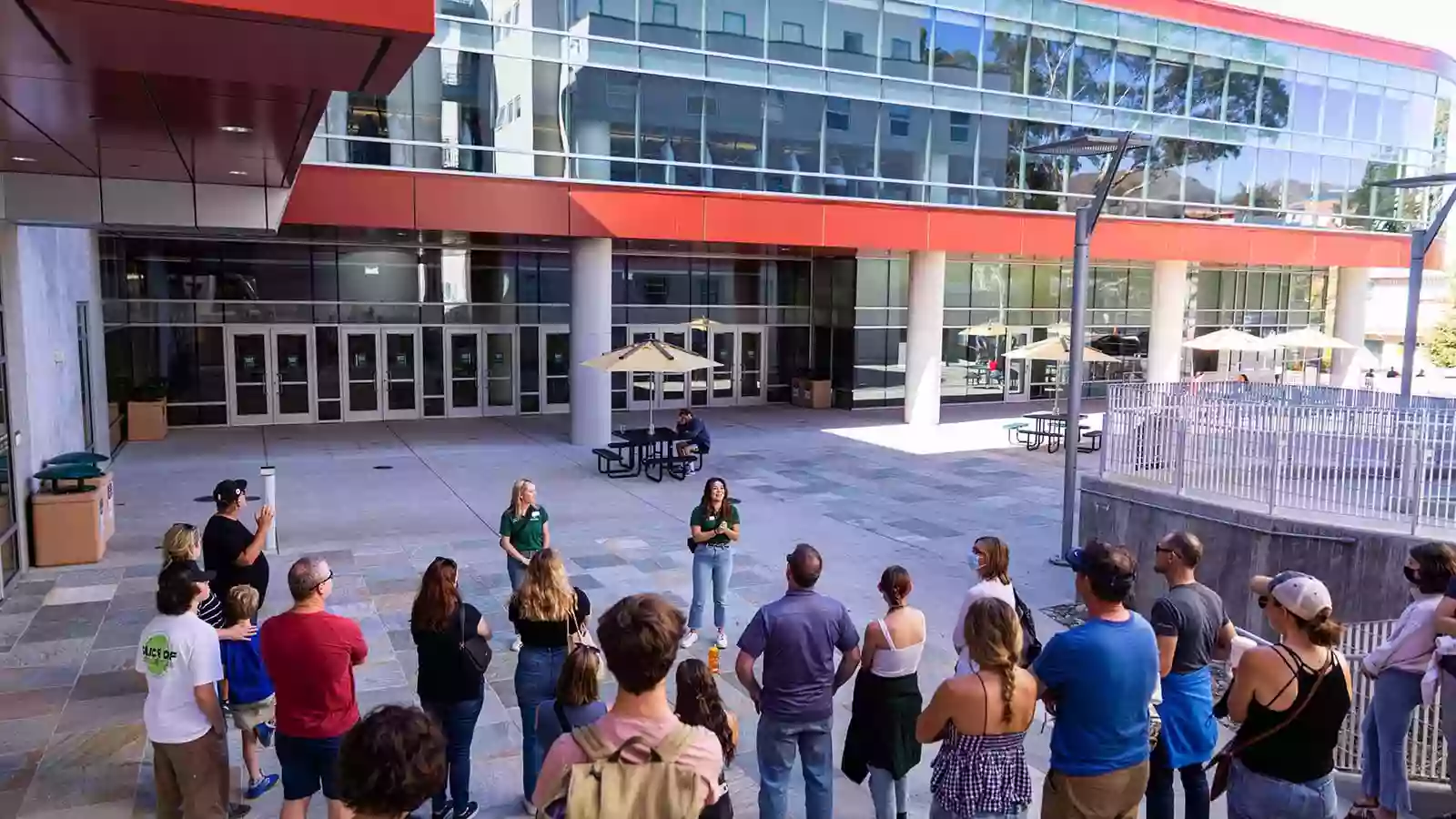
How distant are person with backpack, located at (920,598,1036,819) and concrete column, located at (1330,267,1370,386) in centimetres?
3478

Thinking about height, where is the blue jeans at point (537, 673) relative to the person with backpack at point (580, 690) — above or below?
below

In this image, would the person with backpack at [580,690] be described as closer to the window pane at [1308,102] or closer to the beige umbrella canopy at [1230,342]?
the beige umbrella canopy at [1230,342]

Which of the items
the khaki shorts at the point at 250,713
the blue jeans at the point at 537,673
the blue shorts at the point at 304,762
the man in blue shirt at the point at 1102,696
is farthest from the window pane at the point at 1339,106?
the blue shorts at the point at 304,762

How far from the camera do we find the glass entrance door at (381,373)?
23.8 metres

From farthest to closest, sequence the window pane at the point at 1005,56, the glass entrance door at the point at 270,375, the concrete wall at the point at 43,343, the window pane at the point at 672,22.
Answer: the window pane at the point at 1005,56
the glass entrance door at the point at 270,375
the window pane at the point at 672,22
the concrete wall at the point at 43,343

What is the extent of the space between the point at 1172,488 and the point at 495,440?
13.9m

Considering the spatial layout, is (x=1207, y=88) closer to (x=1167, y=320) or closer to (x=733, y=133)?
(x=1167, y=320)

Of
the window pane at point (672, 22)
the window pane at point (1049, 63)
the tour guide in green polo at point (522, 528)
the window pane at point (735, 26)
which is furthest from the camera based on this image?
the window pane at point (1049, 63)

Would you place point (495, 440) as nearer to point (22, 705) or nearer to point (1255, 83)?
point (22, 705)

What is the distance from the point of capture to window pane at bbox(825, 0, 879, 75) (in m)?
22.8

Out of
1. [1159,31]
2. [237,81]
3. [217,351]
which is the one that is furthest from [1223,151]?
[237,81]

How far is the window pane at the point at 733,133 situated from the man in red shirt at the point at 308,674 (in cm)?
1782

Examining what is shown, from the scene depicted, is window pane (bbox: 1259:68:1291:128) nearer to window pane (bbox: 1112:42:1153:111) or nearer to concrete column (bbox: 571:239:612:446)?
window pane (bbox: 1112:42:1153:111)

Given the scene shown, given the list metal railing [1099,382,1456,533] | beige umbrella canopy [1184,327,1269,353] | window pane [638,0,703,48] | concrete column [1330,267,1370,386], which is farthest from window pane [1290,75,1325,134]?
metal railing [1099,382,1456,533]
